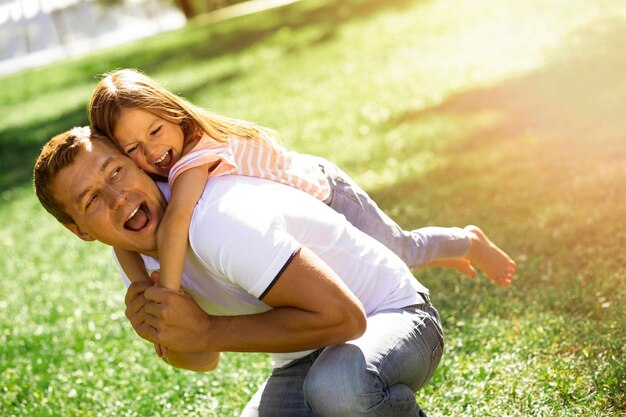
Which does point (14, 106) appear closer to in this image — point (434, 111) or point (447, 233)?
point (434, 111)

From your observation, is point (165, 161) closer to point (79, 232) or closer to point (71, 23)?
point (79, 232)

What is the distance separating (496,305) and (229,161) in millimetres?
2142

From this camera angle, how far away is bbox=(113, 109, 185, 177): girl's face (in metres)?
3.44

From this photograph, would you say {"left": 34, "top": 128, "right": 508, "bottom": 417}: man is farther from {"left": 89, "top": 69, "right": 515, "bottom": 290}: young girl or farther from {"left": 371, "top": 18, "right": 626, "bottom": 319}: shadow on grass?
{"left": 371, "top": 18, "right": 626, "bottom": 319}: shadow on grass

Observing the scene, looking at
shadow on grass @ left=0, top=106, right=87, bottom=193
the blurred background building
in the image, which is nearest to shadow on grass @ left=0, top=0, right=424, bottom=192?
shadow on grass @ left=0, top=106, right=87, bottom=193

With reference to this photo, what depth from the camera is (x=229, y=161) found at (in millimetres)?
3299

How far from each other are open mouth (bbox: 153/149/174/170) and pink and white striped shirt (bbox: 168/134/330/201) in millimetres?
167

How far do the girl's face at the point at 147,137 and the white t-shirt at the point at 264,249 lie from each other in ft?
1.34

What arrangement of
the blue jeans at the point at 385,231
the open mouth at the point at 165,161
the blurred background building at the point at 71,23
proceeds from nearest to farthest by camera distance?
1. the open mouth at the point at 165,161
2. the blue jeans at the point at 385,231
3. the blurred background building at the point at 71,23

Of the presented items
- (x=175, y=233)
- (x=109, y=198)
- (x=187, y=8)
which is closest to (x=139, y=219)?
(x=109, y=198)

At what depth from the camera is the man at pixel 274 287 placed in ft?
9.32

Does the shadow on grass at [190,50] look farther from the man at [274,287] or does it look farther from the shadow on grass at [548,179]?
the man at [274,287]

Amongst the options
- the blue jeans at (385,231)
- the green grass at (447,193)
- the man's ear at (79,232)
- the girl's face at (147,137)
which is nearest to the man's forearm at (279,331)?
the man's ear at (79,232)

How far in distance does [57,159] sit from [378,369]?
1.39 meters
